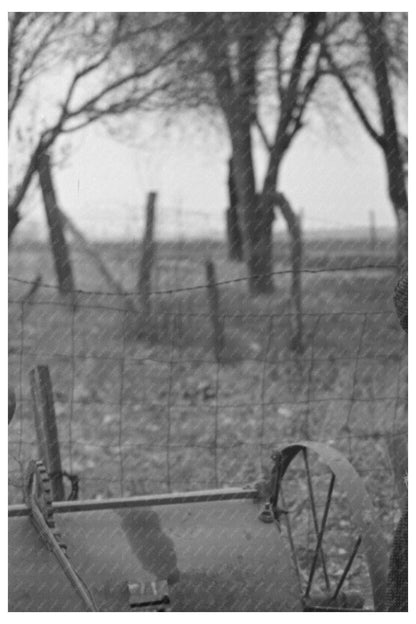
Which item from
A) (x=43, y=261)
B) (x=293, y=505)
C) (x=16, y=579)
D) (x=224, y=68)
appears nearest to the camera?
(x=16, y=579)

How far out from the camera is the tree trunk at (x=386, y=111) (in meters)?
11.4

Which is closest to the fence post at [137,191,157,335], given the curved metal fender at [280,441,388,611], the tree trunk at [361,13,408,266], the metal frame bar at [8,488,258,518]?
Answer: the tree trunk at [361,13,408,266]

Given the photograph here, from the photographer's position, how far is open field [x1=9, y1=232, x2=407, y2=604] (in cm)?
545

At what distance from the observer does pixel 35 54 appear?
8.41 meters

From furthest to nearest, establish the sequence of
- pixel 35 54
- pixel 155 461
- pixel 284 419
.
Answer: pixel 35 54 < pixel 284 419 < pixel 155 461

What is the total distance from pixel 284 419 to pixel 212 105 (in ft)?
20.5

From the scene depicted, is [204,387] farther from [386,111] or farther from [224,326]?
[386,111]

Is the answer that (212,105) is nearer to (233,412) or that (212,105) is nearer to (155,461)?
(233,412)

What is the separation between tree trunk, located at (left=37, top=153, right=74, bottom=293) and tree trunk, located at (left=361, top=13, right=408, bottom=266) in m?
4.66

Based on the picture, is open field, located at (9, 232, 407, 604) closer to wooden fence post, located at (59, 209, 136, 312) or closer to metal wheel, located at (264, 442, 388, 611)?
metal wheel, located at (264, 442, 388, 611)

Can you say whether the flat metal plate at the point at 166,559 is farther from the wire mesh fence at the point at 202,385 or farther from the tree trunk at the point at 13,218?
the tree trunk at the point at 13,218

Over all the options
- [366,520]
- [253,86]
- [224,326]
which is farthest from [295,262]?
[366,520]
